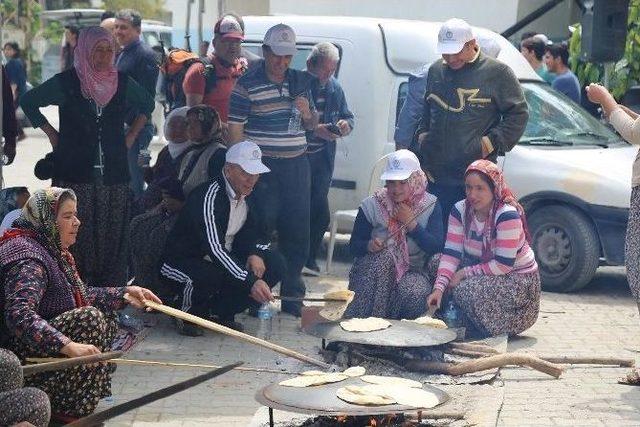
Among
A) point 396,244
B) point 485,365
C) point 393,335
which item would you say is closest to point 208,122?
point 396,244

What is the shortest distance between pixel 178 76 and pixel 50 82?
1993 millimetres

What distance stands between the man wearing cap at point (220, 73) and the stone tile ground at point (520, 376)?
175cm

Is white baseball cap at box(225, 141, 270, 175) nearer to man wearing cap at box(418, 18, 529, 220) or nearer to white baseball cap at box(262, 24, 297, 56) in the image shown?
white baseball cap at box(262, 24, 297, 56)

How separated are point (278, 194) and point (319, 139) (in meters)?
1.32

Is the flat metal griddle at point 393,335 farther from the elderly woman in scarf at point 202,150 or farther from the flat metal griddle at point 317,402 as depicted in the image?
the elderly woman in scarf at point 202,150

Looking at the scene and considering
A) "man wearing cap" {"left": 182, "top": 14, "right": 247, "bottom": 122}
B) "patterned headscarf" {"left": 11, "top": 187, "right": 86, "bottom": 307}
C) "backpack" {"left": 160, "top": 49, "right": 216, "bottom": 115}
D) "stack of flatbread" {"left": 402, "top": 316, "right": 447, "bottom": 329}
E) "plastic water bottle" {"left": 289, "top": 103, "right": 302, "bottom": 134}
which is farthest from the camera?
"backpack" {"left": 160, "top": 49, "right": 216, "bottom": 115}

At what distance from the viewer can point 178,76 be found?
34.4ft

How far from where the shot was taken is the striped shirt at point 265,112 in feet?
29.7

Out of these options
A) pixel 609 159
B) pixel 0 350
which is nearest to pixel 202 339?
pixel 0 350

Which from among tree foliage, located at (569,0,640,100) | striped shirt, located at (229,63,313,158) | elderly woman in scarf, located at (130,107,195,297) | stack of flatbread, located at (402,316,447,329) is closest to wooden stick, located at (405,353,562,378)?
stack of flatbread, located at (402,316,447,329)

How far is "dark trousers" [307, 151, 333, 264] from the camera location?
10.4 metres

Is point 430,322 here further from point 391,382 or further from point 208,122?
point 208,122

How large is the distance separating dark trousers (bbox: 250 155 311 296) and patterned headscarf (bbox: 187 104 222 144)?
17.1 inches

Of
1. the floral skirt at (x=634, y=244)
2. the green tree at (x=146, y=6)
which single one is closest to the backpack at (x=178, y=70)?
the floral skirt at (x=634, y=244)
